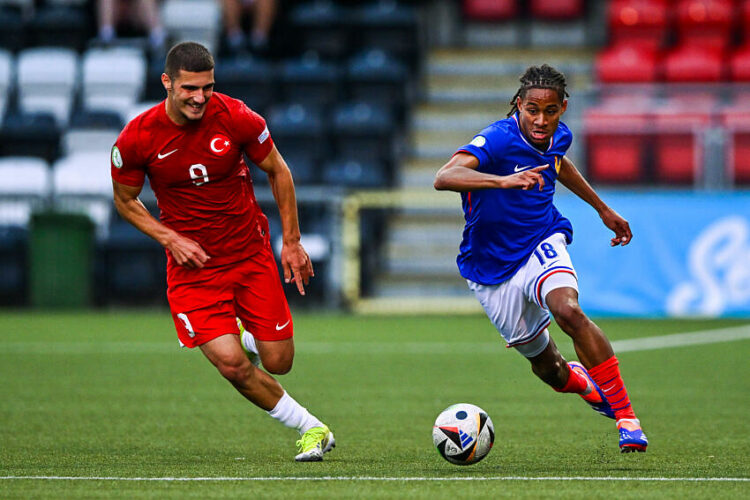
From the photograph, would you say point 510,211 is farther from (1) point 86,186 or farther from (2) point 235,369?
(1) point 86,186

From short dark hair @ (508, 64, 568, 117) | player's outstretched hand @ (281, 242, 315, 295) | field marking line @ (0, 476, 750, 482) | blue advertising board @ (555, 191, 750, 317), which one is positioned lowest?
blue advertising board @ (555, 191, 750, 317)

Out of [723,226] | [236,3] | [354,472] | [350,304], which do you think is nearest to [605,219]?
[354,472]

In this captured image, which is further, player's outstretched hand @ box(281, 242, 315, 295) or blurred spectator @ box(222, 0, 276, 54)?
Result: blurred spectator @ box(222, 0, 276, 54)

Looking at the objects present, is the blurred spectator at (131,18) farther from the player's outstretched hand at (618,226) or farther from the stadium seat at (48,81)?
the player's outstretched hand at (618,226)

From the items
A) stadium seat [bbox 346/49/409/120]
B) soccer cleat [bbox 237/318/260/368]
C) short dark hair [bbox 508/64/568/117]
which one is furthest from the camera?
stadium seat [bbox 346/49/409/120]

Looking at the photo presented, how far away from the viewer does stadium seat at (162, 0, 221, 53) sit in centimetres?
2200

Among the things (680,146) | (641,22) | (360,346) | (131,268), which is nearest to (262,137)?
(360,346)

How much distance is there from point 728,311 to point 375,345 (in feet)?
16.5

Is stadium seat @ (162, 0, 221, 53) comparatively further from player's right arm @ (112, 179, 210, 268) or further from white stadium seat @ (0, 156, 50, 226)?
player's right arm @ (112, 179, 210, 268)

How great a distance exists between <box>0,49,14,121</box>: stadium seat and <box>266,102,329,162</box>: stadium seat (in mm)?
4640

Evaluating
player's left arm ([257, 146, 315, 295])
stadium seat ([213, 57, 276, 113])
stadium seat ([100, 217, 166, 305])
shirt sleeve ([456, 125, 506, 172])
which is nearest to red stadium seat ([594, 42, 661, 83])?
stadium seat ([213, 57, 276, 113])

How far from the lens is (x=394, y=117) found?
2031 cm

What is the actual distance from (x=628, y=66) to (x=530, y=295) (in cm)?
1375

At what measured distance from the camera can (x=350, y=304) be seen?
18.2 m
